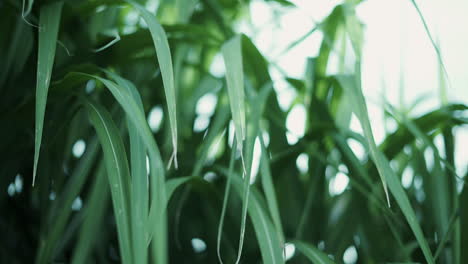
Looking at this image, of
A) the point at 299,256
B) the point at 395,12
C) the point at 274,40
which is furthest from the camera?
the point at 274,40

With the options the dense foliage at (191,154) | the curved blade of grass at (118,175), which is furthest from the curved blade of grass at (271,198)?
the curved blade of grass at (118,175)

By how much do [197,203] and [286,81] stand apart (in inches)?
6.5

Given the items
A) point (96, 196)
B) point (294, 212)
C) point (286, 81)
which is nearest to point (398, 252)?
point (294, 212)

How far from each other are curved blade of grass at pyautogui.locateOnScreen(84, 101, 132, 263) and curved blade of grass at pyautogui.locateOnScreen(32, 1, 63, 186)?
0.13 ft

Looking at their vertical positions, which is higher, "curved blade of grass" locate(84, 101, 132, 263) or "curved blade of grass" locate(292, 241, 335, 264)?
"curved blade of grass" locate(84, 101, 132, 263)

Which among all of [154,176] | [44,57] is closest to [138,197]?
[154,176]

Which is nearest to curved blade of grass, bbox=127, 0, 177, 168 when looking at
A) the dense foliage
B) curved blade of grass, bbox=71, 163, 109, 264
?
the dense foliage

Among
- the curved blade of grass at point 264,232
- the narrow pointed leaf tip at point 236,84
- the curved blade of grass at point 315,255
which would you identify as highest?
the narrow pointed leaf tip at point 236,84

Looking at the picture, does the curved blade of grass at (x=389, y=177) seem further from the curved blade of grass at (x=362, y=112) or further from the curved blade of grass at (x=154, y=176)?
the curved blade of grass at (x=154, y=176)

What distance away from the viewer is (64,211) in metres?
0.39

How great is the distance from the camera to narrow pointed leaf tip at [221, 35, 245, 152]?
303mm

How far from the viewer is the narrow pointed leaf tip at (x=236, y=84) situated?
11.9 inches

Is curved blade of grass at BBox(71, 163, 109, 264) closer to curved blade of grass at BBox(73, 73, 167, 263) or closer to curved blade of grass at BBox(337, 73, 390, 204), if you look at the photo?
curved blade of grass at BBox(73, 73, 167, 263)

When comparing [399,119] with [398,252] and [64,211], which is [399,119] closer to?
[398,252]
